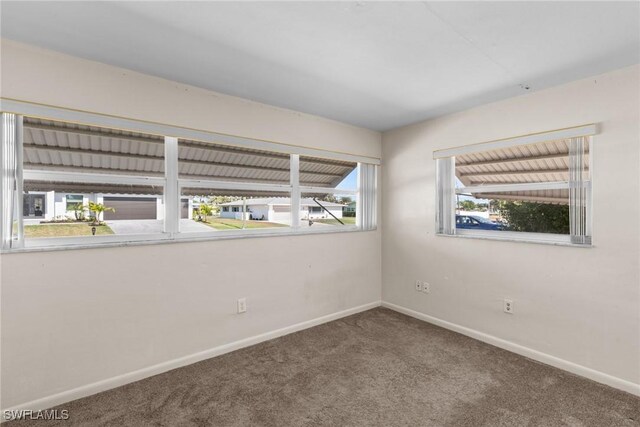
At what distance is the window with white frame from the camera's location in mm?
2445

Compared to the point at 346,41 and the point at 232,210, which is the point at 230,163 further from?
the point at 346,41

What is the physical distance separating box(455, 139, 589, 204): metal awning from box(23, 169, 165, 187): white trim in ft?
9.93

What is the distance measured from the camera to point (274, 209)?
3.21m

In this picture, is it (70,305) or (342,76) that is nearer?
(70,305)

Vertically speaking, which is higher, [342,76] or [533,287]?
[342,76]

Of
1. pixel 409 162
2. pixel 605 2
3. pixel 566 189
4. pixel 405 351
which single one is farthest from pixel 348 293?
pixel 605 2

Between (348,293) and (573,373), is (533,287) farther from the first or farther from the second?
(348,293)

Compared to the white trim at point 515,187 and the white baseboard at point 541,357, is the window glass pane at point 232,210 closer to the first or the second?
the white trim at point 515,187

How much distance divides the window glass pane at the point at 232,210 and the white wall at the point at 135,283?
183 mm

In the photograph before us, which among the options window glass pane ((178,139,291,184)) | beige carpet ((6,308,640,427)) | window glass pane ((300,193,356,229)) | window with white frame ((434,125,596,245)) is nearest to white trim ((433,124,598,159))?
window with white frame ((434,125,596,245))

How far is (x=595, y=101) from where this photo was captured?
2.34 metres

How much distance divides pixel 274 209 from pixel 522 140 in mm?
2446

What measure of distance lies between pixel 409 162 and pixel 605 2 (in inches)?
88.7

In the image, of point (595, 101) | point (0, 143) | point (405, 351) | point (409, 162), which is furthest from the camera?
point (409, 162)
